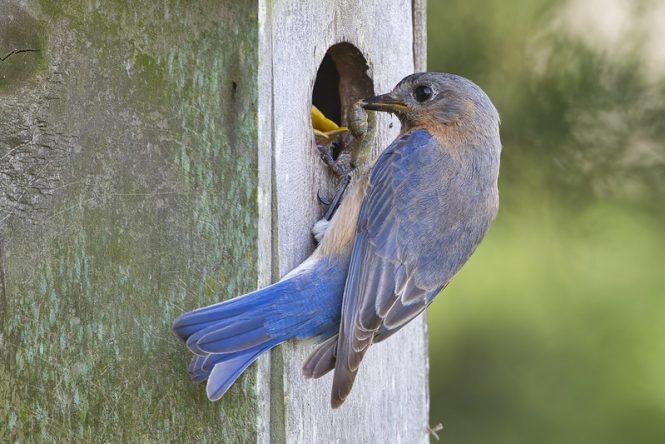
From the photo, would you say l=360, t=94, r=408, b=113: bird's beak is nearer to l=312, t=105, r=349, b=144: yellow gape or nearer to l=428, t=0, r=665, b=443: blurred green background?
l=312, t=105, r=349, b=144: yellow gape

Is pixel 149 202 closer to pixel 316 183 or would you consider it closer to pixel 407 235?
pixel 316 183

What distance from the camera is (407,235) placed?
3273 millimetres

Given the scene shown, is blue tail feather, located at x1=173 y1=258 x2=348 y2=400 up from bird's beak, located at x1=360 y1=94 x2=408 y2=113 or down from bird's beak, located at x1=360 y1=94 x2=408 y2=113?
down

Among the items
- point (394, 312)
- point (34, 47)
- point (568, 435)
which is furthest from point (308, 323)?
point (568, 435)

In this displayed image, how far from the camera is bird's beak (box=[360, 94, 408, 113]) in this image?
339 centimetres

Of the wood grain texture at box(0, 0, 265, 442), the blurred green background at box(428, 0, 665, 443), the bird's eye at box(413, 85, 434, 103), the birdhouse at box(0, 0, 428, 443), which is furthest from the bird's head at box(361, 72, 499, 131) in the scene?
the wood grain texture at box(0, 0, 265, 442)

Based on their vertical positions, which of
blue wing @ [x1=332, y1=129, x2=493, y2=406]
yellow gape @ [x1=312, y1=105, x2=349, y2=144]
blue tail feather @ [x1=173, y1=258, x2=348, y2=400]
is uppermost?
yellow gape @ [x1=312, y1=105, x2=349, y2=144]

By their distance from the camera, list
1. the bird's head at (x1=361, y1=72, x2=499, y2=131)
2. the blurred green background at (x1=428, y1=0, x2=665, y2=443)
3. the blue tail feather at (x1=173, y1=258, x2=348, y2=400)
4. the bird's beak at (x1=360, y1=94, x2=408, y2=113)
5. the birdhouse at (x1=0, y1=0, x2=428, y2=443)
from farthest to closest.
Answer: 1. the blurred green background at (x1=428, y1=0, x2=665, y2=443)
2. the bird's head at (x1=361, y1=72, x2=499, y2=131)
3. the bird's beak at (x1=360, y1=94, x2=408, y2=113)
4. the birdhouse at (x1=0, y1=0, x2=428, y2=443)
5. the blue tail feather at (x1=173, y1=258, x2=348, y2=400)

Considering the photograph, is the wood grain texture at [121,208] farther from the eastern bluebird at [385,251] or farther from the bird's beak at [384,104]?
the bird's beak at [384,104]

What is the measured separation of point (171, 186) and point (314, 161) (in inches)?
16.9

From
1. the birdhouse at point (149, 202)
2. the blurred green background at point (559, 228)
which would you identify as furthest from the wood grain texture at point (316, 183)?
the blurred green background at point (559, 228)

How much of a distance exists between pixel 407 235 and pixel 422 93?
51cm

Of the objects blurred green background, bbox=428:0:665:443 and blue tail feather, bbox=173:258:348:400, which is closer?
blue tail feather, bbox=173:258:348:400

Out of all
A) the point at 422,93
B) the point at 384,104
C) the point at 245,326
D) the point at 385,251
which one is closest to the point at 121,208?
the point at 245,326
